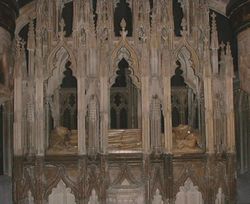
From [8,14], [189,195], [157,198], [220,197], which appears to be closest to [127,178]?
[157,198]

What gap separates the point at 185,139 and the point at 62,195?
3.52 metres

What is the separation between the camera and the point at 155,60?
1689 cm

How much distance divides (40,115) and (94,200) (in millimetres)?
2580

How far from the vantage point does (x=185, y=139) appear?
16.9 m

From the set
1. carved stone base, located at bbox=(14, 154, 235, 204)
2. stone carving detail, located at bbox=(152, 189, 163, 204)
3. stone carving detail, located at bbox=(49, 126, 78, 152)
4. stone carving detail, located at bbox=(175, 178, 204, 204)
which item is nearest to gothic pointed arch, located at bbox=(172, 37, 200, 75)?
carved stone base, located at bbox=(14, 154, 235, 204)

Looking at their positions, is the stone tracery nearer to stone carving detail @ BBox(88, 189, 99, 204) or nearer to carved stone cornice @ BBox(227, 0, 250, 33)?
stone carving detail @ BBox(88, 189, 99, 204)

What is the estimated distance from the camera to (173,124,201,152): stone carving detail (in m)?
16.8

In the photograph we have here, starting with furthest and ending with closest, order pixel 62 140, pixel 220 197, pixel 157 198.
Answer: pixel 62 140
pixel 220 197
pixel 157 198

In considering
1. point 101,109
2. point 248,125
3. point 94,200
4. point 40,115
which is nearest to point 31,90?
point 40,115

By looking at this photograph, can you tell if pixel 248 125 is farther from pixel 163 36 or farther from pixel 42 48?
pixel 42 48

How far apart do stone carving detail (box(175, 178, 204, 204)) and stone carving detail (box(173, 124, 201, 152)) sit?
0.83 metres

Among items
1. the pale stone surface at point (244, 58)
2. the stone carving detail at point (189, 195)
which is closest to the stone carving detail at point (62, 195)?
the stone carving detail at point (189, 195)

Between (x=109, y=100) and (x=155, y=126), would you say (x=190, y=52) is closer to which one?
(x=155, y=126)

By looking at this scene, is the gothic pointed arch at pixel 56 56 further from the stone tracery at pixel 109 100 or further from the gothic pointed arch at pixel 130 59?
the gothic pointed arch at pixel 130 59
